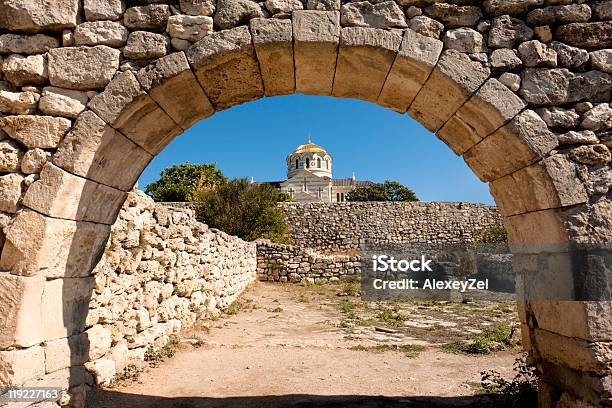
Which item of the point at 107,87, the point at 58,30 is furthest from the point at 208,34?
the point at 58,30

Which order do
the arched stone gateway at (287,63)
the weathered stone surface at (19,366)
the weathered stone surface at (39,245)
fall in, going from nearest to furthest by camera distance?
the weathered stone surface at (19,366)
the weathered stone surface at (39,245)
the arched stone gateway at (287,63)

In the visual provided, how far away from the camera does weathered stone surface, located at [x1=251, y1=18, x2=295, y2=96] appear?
128 inches

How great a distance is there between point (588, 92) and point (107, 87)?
12.4 feet

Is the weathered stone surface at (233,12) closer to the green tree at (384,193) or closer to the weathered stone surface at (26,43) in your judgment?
the weathered stone surface at (26,43)

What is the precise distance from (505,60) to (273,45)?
183 cm

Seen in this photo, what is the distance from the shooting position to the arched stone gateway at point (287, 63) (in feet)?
10.5

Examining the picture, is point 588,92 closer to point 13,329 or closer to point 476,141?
point 476,141

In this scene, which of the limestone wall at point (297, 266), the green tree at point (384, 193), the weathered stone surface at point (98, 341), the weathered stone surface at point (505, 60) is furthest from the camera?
the green tree at point (384, 193)

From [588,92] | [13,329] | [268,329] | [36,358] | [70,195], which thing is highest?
[588,92]

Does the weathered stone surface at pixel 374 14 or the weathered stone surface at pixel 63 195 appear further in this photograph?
the weathered stone surface at pixel 374 14

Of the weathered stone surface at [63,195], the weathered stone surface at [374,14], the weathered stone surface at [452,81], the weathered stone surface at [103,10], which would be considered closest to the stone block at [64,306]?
the weathered stone surface at [63,195]

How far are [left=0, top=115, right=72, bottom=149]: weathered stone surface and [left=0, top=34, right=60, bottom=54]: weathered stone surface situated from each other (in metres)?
0.55

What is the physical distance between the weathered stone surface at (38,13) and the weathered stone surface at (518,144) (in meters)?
3.55

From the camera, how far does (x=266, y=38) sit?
3.25 metres
